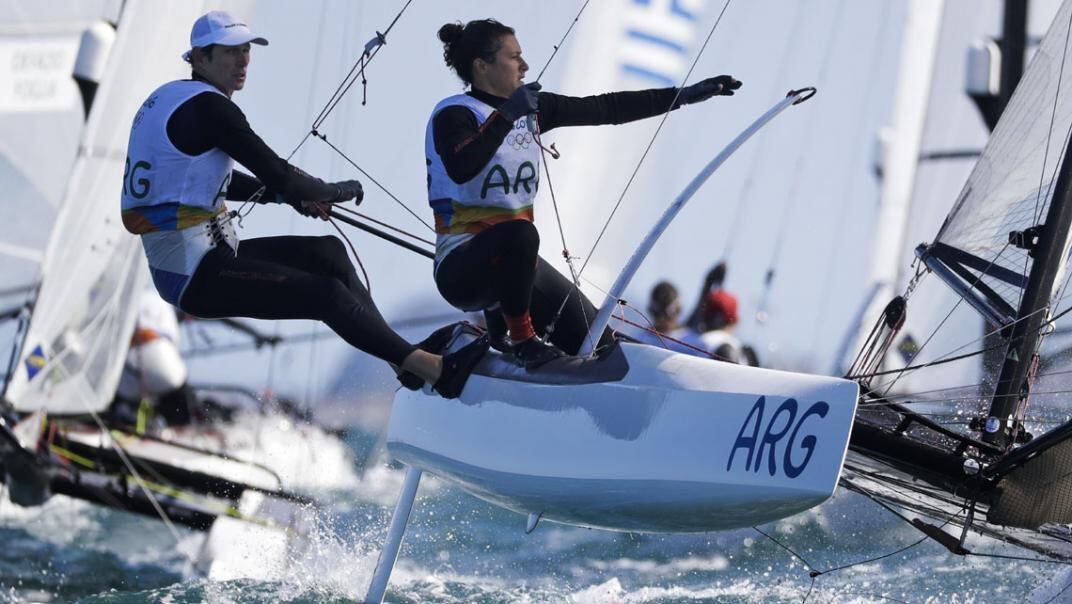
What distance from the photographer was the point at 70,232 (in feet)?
24.1

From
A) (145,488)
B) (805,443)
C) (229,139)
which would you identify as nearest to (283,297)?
(229,139)

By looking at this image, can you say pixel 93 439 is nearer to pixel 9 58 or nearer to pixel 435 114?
pixel 9 58

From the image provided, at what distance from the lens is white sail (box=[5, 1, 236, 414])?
285 inches

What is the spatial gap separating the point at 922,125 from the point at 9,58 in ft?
17.2

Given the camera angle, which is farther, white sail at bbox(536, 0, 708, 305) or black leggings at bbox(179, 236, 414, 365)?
white sail at bbox(536, 0, 708, 305)

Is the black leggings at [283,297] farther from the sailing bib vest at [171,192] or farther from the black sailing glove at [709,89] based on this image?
the black sailing glove at [709,89]

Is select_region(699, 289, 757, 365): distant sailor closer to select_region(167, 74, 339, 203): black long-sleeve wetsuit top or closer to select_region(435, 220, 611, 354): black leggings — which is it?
select_region(435, 220, 611, 354): black leggings

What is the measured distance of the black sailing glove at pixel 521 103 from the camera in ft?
9.66

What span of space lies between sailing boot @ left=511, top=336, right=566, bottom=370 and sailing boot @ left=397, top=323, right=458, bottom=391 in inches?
11.3

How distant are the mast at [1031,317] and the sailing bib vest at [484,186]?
106 centimetres

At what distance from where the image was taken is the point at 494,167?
3.21 meters

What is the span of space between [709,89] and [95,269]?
4786 mm

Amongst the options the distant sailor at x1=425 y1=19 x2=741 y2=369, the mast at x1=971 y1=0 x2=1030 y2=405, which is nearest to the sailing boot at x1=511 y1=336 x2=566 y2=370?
the distant sailor at x1=425 y1=19 x2=741 y2=369

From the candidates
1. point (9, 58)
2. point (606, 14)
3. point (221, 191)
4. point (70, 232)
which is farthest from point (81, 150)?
point (221, 191)
